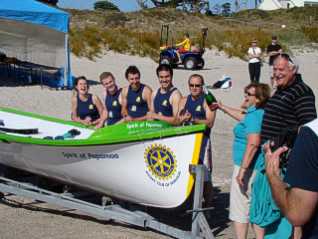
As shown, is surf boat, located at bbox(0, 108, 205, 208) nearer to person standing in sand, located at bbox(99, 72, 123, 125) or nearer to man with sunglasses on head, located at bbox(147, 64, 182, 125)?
man with sunglasses on head, located at bbox(147, 64, 182, 125)

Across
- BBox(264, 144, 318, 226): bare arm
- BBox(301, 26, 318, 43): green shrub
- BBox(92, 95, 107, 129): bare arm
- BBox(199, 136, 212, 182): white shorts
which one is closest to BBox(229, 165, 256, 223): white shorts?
BBox(199, 136, 212, 182): white shorts

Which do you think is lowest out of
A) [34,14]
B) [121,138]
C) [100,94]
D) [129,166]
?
[100,94]

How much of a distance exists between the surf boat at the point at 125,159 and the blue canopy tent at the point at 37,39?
898 centimetres

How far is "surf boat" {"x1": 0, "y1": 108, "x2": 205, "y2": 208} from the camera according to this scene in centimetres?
514

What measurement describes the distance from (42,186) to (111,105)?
3.67 ft

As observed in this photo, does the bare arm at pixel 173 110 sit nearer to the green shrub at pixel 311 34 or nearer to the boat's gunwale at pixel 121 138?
the boat's gunwale at pixel 121 138

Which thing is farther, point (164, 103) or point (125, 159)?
point (164, 103)

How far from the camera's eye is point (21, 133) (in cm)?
741

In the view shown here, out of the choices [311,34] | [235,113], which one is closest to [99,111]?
[235,113]

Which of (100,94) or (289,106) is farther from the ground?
(289,106)

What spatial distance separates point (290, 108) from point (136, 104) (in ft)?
8.22

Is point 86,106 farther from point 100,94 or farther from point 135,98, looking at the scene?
point 100,94

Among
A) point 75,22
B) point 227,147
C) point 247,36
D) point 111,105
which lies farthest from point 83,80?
point 75,22

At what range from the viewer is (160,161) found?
5.23 meters
